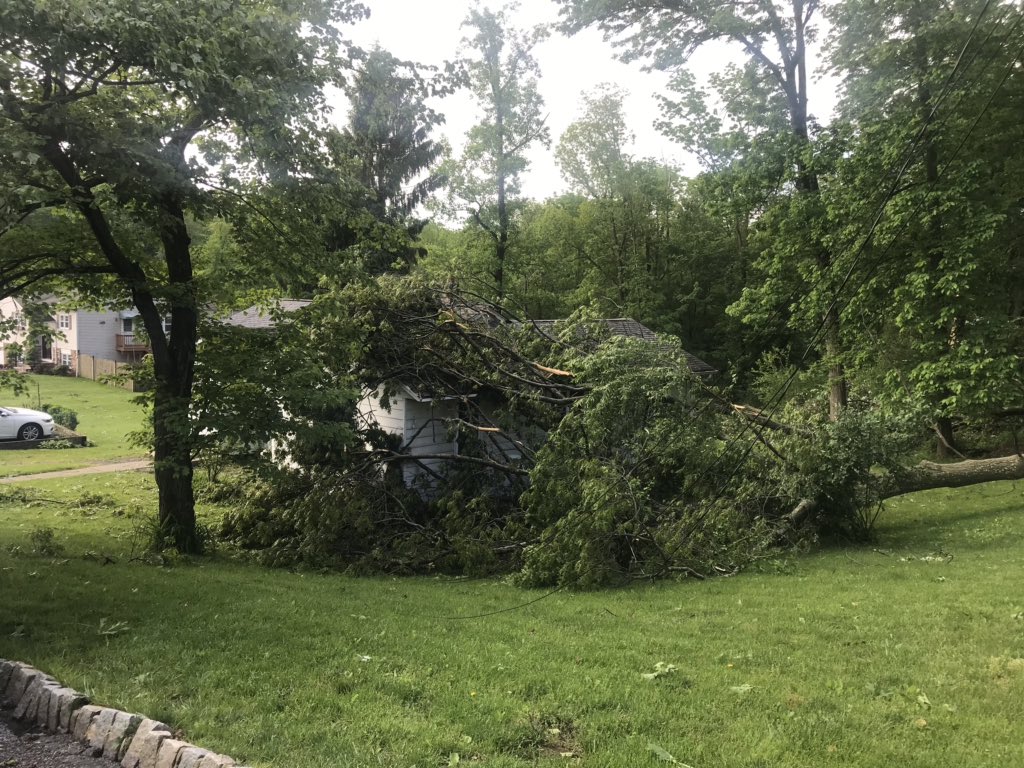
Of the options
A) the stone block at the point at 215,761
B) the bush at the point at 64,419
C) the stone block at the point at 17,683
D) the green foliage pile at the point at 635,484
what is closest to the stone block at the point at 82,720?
the stone block at the point at 17,683

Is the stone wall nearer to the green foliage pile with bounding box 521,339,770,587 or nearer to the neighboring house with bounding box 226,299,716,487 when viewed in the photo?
the green foliage pile with bounding box 521,339,770,587

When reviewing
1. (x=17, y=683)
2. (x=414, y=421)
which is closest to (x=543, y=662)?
(x=17, y=683)

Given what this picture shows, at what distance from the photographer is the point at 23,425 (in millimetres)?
19578

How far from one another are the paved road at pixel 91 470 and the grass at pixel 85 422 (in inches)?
14.4

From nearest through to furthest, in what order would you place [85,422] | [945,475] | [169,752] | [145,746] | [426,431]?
[169,752], [145,746], [945,475], [426,431], [85,422]

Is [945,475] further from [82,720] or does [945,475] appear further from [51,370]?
[51,370]

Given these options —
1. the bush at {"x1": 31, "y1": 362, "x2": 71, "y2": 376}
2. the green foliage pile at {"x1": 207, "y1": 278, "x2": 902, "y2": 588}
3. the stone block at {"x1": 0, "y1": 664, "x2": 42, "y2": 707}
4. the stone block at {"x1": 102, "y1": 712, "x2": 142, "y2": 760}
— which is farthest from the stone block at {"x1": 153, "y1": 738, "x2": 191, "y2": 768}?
the bush at {"x1": 31, "y1": 362, "x2": 71, "y2": 376}

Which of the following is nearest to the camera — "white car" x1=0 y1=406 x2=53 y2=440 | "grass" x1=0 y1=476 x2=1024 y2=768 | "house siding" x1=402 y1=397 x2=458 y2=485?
"grass" x1=0 y1=476 x2=1024 y2=768

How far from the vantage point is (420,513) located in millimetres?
10844

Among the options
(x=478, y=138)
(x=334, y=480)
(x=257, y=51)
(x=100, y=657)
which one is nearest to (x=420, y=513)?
(x=334, y=480)

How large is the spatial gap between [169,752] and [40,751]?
37.6 inches

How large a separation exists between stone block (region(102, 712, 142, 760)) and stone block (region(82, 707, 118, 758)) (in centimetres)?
2

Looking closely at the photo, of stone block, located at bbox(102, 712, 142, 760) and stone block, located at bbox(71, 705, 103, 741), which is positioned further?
stone block, located at bbox(71, 705, 103, 741)

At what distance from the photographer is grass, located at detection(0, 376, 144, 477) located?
1658 centimetres
